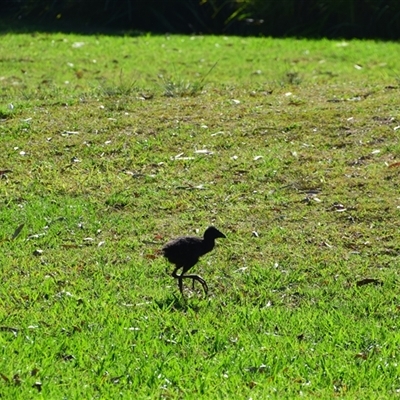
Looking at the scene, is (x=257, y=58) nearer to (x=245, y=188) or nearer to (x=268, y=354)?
(x=245, y=188)

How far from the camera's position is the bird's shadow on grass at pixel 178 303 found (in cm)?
668

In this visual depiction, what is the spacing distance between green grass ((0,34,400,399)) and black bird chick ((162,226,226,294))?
180 mm

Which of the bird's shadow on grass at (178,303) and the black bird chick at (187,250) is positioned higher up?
the black bird chick at (187,250)

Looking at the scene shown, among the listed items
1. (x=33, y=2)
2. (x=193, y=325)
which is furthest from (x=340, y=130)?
(x=33, y=2)

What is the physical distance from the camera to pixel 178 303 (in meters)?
6.79

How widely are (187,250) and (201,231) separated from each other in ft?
5.18

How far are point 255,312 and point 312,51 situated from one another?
33.0 feet

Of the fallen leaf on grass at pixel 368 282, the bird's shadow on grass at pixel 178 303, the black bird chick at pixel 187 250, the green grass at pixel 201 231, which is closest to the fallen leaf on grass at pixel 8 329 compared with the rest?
the green grass at pixel 201 231

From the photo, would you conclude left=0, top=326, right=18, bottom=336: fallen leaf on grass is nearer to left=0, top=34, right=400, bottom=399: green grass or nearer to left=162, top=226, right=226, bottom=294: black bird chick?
left=0, top=34, right=400, bottom=399: green grass

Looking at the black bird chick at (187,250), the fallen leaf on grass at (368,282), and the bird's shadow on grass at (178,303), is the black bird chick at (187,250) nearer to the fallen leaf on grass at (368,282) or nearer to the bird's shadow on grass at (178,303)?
the bird's shadow on grass at (178,303)

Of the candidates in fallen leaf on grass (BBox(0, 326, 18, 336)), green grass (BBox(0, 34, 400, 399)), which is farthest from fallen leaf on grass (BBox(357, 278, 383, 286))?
fallen leaf on grass (BBox(0, 326, 18, 336))

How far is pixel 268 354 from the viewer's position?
5.91 metres

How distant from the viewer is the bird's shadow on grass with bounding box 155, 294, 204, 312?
6684mm

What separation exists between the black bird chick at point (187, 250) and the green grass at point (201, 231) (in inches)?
7.1
